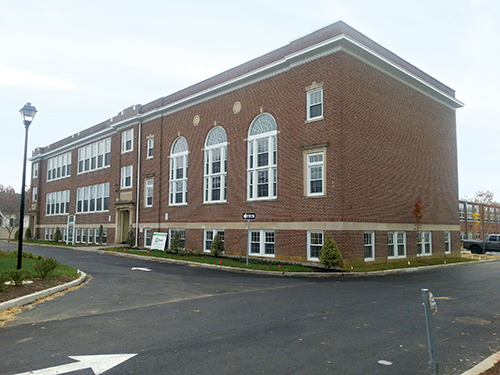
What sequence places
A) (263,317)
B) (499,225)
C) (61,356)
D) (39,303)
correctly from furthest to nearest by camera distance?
(499,225) → (39,303) → (263,317) → (61,356)

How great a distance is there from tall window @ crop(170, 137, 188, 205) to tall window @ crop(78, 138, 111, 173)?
1162cm

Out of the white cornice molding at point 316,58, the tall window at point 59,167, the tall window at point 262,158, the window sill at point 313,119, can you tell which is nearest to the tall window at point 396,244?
the tall window at point 262,158

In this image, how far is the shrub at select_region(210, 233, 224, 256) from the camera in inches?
1025

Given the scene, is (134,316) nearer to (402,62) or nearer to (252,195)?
(252,195)

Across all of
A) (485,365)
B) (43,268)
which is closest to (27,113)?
(43,268)

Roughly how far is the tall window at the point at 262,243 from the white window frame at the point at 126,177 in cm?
1686

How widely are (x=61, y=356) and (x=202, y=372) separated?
2360 millimetres

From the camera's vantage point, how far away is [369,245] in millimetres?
21969

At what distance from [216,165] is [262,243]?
725cm

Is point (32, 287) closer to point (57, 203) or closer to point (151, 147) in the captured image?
point (151, 147)

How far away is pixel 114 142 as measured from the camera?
40.5 m

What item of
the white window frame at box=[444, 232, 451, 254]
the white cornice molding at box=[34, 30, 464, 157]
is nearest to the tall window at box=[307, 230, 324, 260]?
the white cornice molding at box=[34, 30, 464, 157]

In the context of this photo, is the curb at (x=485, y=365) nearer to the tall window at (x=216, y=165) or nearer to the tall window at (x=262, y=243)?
the tall window at (x=262, y=243)

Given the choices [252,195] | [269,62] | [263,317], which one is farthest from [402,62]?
[263,317]
